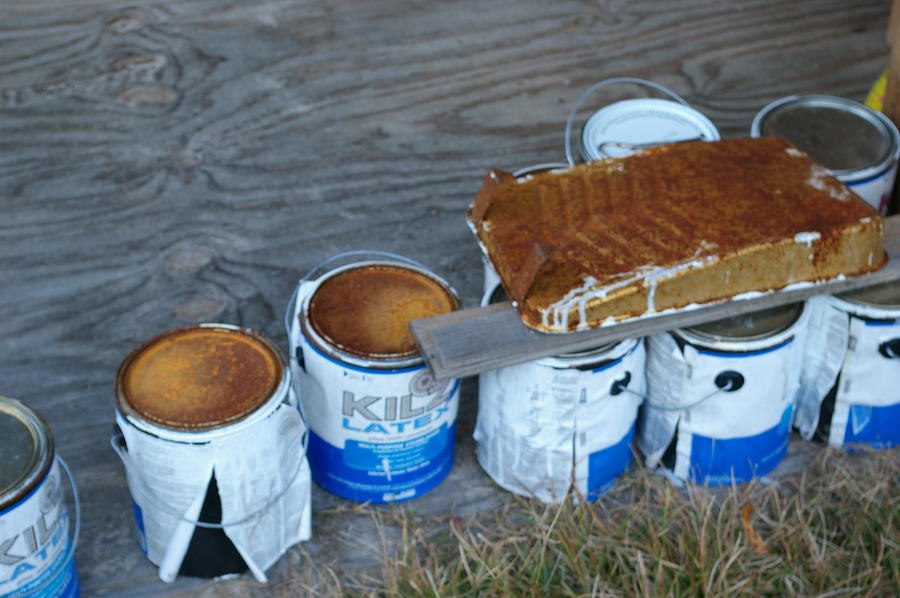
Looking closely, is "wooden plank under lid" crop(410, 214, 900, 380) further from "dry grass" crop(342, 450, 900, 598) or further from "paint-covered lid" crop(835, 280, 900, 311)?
"dry grass" crop(342, 450, 900, 598)

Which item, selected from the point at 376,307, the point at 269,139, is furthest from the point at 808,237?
the point at 269,139

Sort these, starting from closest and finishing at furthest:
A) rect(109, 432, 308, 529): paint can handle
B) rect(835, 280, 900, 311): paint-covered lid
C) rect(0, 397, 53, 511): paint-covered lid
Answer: rect(0, 397, 53, 511): paint-covered lid, rect(109, 432, 308, 529): paint can handle, rect(835, 280, 900, 311): paint-covered lid

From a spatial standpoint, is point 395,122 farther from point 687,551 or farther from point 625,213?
point 687,551

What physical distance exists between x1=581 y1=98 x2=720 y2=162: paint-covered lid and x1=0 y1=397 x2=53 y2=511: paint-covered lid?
54.9 inches

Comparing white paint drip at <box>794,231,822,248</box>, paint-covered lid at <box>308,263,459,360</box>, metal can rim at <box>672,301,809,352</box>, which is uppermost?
white paint drip at <box>794,231,822,248</box>

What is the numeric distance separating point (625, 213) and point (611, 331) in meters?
0.26

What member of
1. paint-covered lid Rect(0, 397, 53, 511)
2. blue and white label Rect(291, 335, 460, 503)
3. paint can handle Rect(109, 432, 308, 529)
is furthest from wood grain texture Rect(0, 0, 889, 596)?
paint-covered lid Rect(0, 397, 53, 511)

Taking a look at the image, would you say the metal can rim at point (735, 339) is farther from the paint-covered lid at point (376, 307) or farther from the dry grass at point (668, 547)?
the paint-covered lid at point (376, 307)

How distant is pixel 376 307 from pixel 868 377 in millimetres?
1045

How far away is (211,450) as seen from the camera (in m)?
2.00

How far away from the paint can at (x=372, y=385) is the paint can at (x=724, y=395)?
439 millimetres

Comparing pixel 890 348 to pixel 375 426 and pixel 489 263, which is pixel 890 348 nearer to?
pixel 489 263

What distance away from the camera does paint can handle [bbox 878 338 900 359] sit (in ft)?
7.76

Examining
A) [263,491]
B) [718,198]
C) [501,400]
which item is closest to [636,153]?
[718,198]
